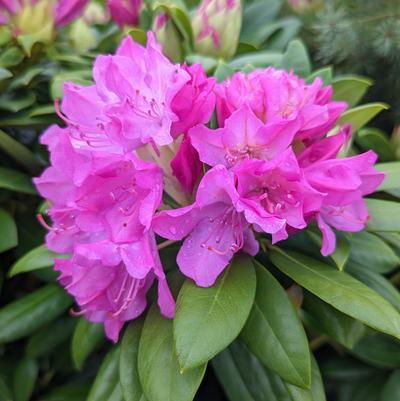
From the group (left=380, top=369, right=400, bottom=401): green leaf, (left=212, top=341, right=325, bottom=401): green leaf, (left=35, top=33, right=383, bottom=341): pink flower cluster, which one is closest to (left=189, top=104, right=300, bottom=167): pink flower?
(left=35, top=33, right=383, bottom=341): pink flower cluster

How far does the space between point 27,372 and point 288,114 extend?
2.43 feet

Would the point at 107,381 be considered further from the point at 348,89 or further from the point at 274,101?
the point at 348,89

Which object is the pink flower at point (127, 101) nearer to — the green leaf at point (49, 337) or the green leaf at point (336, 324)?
the green leaf at point (336, 324)

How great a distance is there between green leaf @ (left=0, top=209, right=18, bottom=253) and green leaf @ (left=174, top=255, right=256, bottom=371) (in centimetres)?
41

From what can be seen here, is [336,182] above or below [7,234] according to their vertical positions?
above

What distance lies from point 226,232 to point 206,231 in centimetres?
3

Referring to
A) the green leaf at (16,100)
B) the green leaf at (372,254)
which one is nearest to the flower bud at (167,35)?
the green leaf at (16,100)

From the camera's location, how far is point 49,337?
43.9 inches

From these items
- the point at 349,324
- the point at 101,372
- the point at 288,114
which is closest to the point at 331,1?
the point at 288,114

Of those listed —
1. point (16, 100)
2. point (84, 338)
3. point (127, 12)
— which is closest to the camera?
point (84, 338)

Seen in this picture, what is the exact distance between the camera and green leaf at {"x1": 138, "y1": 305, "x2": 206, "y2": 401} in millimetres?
671

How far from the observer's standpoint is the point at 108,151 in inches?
29.2

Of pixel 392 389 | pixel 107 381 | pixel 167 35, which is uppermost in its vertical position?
pixel 167 35

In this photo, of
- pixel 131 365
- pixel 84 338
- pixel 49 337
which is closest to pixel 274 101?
pixel 131 365
